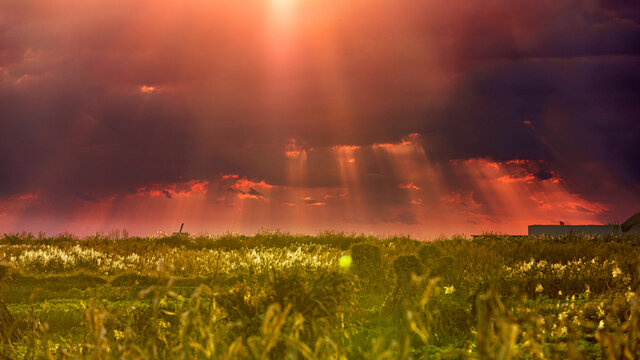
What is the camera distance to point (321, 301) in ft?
16.8

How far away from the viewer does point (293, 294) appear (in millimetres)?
5113

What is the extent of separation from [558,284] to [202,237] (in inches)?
748

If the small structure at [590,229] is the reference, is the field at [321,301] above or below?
below

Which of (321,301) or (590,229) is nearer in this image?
(321,301)

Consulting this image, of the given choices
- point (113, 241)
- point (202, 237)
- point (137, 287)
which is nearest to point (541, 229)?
point (202, 237)

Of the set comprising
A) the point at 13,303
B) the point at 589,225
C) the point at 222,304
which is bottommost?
the point at 13,303

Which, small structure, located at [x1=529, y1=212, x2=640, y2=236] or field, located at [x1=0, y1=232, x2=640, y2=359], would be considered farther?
small structure, located at [x1=529, y1=212, x2=640, y2=236]

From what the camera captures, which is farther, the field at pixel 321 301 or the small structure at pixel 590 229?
the small structure at pixel 590 229

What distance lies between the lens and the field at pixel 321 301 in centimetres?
406

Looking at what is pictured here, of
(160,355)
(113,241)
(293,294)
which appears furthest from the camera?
(113,241)

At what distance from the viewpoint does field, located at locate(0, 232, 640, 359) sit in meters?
4.06

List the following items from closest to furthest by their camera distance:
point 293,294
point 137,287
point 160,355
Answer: point 293,294
point 160,355
point 137,287

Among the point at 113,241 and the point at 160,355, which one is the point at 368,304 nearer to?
the point at 160,355

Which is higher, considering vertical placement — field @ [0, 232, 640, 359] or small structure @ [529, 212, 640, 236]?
small structure @ [529, 212, 640, 236]
